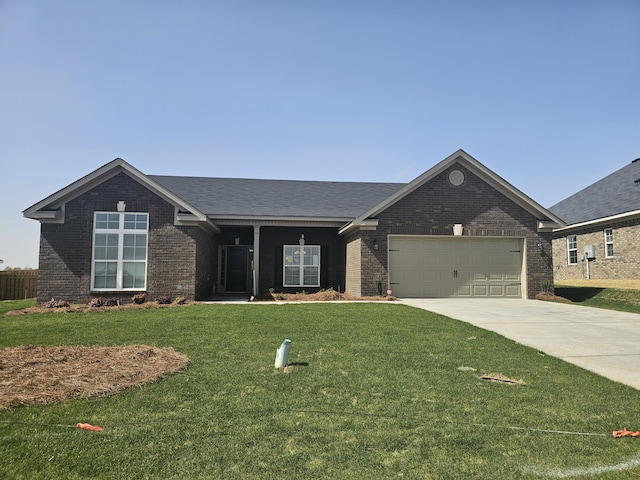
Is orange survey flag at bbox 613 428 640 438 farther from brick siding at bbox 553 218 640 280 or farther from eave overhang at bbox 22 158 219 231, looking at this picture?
brick siding at bbox 553 218 640 280

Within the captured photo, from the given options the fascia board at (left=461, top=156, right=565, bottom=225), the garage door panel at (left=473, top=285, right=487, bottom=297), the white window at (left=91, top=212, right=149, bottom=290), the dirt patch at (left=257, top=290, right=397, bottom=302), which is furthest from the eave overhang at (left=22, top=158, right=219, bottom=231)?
the garage door panel at (left=473, top=285, right=487, bottom=297)

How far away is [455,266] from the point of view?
16.4 meters

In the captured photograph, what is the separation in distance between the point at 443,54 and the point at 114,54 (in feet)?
26.4

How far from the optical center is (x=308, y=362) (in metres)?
6.23

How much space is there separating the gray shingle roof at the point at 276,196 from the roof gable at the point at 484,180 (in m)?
2.23

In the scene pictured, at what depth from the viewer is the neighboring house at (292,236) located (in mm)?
14016

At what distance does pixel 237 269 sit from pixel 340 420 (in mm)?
16087

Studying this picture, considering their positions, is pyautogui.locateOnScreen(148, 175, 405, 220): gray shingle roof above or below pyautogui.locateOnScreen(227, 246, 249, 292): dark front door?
above

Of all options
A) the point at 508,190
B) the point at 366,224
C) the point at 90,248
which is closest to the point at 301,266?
the point at 366,224

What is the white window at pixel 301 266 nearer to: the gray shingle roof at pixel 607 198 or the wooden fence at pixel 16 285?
the wooden fence at pixel 16 285

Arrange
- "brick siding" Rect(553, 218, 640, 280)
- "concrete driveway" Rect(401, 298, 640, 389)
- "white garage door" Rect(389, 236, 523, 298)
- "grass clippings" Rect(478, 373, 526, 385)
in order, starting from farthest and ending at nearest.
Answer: "brick siding" Rect(553, 218, 640, 280) < "white garage door" Rect(389, 236, 523, 298) < "concrete driveway" Rect(401, 298, 640, 389) < "grass clippings" Rect(478, 373, 526, 385)

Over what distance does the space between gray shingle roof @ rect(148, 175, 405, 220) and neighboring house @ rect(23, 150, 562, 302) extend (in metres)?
0.08

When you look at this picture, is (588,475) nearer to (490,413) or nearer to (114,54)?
(490,413)

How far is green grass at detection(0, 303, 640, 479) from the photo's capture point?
10.6 feet
